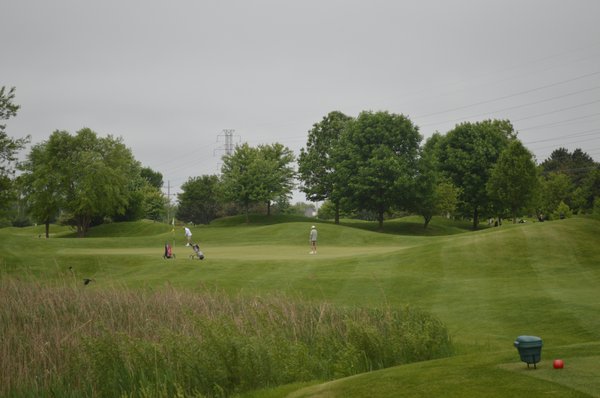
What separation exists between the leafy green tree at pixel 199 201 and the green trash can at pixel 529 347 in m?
106

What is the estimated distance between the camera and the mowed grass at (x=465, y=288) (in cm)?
745

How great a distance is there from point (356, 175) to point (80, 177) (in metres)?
34.1

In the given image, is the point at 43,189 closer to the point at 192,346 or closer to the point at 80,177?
the point at 80,177

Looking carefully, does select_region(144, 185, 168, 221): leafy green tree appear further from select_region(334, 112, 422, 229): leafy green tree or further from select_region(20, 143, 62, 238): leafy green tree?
select_region(334, 112, 422, 229): leafy green tree

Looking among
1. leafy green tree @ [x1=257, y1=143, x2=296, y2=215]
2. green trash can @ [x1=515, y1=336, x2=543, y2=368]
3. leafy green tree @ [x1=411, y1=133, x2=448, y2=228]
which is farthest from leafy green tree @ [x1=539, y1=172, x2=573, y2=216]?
green trash can @ [x1=515, y1=336, x2=543, y2=368]

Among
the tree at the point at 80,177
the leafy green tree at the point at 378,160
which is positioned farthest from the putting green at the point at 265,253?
the tree at the point at 80,177

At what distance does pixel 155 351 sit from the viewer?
12148 millimetres

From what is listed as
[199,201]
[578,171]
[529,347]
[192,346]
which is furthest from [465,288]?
[578,171]

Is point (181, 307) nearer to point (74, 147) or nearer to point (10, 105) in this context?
point (10, 105)

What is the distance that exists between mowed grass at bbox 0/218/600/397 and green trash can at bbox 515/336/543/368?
0.17m

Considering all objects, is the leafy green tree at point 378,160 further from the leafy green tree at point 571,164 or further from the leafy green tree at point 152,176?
the leafy green tree at point 152,176

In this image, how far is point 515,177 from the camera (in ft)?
223

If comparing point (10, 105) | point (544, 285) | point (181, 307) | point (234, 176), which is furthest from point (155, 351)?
point (234, 176)

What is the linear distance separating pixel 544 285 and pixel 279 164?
217 feet
